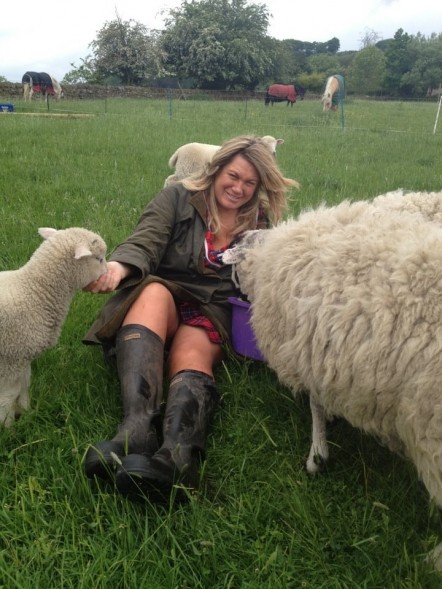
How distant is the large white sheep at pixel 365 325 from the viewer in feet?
5.20

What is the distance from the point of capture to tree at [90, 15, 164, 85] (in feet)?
126

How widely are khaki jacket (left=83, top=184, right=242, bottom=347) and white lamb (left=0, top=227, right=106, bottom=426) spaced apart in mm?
263

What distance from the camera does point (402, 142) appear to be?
11227mm

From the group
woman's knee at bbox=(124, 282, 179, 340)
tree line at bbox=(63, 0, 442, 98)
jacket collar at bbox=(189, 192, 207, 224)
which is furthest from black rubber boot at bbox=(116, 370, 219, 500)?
tree line at bbox=(63, 0, 442, 98)

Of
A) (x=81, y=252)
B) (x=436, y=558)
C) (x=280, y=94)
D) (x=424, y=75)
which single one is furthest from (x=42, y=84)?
(x=424, y=75)

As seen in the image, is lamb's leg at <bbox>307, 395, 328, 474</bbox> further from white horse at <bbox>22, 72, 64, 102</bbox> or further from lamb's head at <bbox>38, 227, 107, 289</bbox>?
white horse at <bbox>22, 72, 64, 102</bbox>

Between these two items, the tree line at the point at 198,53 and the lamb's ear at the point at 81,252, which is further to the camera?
the tree line at the point at 198,53

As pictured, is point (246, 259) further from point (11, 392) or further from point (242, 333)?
point (11, 392)

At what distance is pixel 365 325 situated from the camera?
66.9 inches

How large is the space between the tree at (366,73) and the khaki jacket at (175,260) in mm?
55320

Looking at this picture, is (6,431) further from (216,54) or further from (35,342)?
(216,54)

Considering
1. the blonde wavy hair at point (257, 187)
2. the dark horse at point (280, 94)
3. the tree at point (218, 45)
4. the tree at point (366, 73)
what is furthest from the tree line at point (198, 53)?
the blonde wavy hair at point (257, 187)

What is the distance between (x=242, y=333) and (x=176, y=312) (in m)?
0.37

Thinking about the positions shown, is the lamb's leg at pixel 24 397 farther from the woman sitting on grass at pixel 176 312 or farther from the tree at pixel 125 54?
the tree at pixel 125 54
